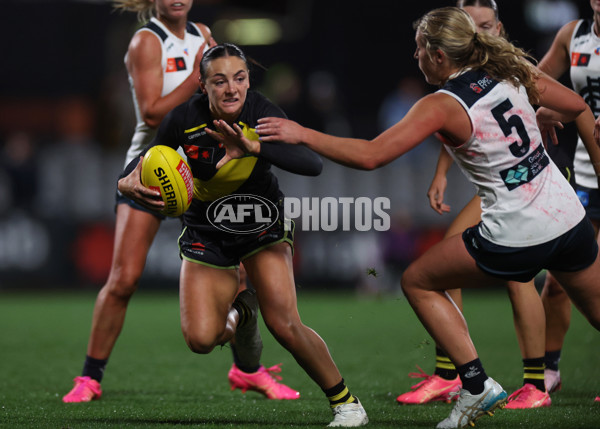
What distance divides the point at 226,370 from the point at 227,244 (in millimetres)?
2182

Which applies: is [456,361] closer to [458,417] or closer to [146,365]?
[458,417]

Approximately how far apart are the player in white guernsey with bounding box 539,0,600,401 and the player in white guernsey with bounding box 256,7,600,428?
138 centimetres

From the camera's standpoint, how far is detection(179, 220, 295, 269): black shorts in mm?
4543

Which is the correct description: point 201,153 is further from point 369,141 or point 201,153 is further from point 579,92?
point 579,92

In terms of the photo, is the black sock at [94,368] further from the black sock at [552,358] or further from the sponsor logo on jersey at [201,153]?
the black sock at [552,358]

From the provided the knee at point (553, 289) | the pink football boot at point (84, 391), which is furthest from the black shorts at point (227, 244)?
the knee at point (553, 289)

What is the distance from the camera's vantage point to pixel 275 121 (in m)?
3.82

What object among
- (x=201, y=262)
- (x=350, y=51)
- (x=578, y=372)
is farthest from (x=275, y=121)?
(x=350, y=51)

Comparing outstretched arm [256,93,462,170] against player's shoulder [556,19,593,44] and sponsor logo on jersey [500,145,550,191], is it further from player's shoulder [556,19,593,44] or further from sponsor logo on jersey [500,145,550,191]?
player's shoulder [556,19,593,44]

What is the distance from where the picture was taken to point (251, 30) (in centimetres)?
1528

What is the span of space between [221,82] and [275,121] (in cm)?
61

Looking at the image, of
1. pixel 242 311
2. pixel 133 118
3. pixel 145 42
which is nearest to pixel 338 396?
pixel 242 311

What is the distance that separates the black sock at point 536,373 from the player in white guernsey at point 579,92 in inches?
22.4

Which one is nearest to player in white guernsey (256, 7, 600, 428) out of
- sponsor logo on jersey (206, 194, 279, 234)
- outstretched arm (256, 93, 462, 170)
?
outstretched arm (256, 93, 462, 170)
